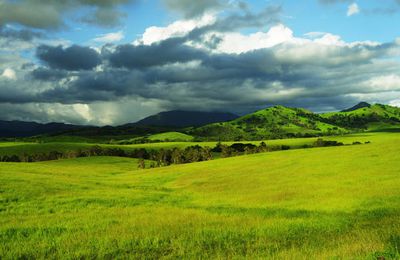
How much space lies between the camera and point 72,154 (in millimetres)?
178125

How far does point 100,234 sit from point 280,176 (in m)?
36.0

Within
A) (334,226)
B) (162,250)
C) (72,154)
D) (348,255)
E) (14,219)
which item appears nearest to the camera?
(348,255)

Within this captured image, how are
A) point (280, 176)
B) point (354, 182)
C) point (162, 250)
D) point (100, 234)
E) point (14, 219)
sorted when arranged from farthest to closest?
point (280, 176)
point (354, 182)
point (14, 219)
point (100, 234)
point (162, 250)

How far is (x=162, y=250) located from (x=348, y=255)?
6231 millimetres

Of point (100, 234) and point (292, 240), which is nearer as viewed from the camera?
point (292, 240)

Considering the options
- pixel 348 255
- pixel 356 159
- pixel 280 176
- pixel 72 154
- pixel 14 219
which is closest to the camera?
pixel 348 255

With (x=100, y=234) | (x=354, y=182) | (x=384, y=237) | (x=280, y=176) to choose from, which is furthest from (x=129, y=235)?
(x=280, y=176)

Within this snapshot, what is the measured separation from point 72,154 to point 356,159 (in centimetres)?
14740

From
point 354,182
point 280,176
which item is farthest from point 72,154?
point 354,182

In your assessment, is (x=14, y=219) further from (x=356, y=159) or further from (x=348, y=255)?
(x=356, y=159)

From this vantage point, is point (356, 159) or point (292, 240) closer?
point (292, 240)

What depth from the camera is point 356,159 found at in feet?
185

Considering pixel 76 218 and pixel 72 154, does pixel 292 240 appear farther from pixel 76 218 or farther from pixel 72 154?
pixel 72 154

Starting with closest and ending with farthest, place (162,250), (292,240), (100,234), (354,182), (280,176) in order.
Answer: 1. (162,250)
2. (292,240)
3. (100,234)
4. (354,182)
5. (280,176)
